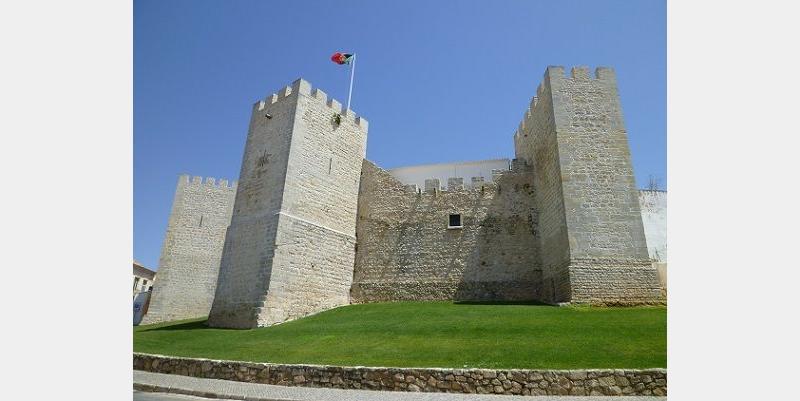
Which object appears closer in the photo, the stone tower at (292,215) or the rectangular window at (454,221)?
the stone tower at (292,215)

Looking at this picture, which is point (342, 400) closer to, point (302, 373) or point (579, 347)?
point (302, 373)

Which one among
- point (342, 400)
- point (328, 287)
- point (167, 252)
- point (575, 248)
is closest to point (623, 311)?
Answer: point (575, 248)

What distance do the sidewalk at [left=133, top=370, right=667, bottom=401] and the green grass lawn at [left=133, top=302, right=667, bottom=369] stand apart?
2.29 ft

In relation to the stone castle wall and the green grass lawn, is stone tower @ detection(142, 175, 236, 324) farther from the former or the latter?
the stone castle wall

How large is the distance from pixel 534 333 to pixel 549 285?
4.95 meters

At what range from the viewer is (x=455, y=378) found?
620cm

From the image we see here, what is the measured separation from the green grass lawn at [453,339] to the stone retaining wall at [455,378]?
40 centimetres

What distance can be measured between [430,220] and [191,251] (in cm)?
1243

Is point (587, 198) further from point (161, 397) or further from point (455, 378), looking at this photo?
point (161, 397)

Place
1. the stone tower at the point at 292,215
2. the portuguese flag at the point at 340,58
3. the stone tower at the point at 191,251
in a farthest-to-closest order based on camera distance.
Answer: the stone tower at the point at 191,251, the portuguese flag at the point at 340,58, the stone tower at the point at 292,215

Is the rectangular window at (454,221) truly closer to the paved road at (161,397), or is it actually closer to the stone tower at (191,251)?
the paved road at (161,397)

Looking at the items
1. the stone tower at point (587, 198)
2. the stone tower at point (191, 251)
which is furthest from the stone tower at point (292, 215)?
the stone tower at point (191, 251)

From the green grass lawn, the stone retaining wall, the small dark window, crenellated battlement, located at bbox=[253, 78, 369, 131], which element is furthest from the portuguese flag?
the stone retaining wall

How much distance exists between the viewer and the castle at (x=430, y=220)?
11781mm
